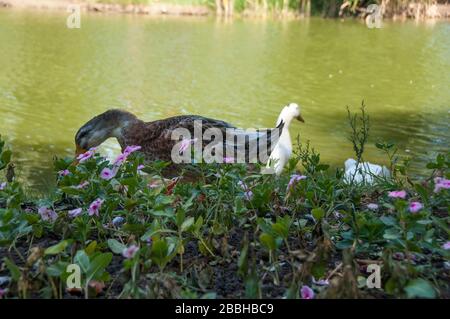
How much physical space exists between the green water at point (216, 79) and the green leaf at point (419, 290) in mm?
5055

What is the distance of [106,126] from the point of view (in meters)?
4.90

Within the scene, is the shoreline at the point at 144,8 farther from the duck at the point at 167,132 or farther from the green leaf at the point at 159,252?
the green leaf at the point at 159,252

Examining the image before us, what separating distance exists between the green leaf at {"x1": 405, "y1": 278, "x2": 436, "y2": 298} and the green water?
5055 millimetres

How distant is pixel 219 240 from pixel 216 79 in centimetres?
1199

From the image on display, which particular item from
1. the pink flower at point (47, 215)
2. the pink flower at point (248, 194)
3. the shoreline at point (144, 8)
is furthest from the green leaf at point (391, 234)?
the shoreline at point (144, 8)

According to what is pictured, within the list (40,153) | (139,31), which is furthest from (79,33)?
(40,153)

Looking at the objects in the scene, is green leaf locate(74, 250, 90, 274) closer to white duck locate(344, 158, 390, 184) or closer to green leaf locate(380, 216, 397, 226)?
green leaf locate(380, 216, 397, 226)

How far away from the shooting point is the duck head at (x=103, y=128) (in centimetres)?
481

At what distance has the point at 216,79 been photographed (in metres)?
14.4

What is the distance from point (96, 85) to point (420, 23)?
776 inches

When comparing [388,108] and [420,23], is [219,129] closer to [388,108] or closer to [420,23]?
[388,108]

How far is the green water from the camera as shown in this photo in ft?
32.8

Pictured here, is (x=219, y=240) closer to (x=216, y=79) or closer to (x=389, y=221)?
(x=389, y=221)

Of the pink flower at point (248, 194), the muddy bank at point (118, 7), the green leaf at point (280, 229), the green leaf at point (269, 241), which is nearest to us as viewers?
the green leaf at point (269, 241)
